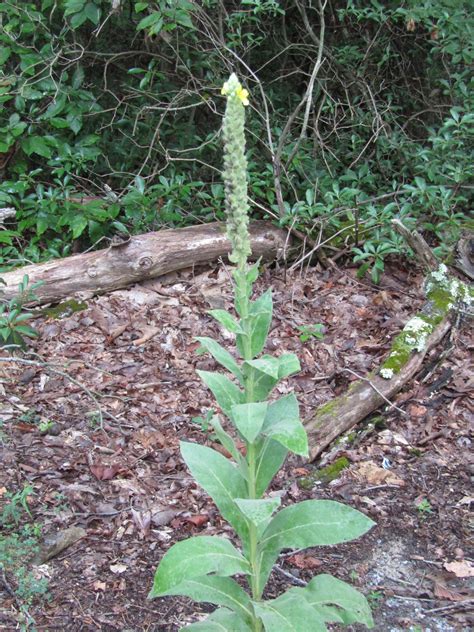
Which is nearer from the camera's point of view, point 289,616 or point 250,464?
point 289,616

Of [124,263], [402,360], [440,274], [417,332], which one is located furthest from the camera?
[124,263]

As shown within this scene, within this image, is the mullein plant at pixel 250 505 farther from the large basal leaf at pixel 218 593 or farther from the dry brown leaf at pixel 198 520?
the dry brown leaf at pixel 198 520

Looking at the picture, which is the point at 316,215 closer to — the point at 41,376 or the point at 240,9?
the point at 240,9

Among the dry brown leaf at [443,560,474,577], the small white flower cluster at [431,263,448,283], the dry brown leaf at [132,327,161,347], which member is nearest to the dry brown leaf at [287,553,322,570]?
the dry brown leaf at [443,560,474,577]

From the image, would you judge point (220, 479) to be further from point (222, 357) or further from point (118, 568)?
point (118, 568)

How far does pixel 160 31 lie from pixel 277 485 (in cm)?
493

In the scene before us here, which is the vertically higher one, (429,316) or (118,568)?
(118,568)

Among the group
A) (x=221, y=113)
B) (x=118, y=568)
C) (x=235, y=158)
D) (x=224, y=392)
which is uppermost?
(x=235, y=158)

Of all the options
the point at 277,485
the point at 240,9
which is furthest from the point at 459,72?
the point at 277,485

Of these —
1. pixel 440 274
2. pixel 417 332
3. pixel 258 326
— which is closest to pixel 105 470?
pixel 258 326

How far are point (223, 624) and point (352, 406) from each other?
2.08 metres

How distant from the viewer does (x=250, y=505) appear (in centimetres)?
219

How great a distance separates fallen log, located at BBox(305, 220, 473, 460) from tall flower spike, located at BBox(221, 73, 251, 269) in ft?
7.27

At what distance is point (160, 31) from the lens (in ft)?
22.2
